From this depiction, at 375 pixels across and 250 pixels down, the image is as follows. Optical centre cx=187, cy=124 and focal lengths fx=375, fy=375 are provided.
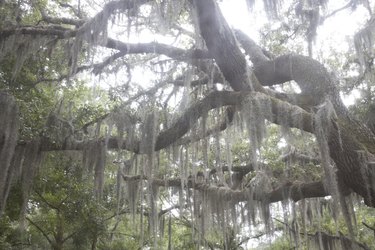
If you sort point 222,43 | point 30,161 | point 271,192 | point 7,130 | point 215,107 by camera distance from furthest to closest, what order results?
point 271,192 < point 30,161 < point 7,130 < point 215,107 < point 222,43

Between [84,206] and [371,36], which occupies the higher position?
[371,36]

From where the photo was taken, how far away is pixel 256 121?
16.7 feet

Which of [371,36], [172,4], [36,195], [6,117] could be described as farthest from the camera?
[36,195]

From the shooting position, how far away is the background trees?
5148 mm

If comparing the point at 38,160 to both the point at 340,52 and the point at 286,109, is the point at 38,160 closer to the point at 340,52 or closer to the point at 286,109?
the point at 286,109

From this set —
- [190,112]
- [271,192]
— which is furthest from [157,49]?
[271,192]

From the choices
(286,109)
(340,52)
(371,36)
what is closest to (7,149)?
(286,109)

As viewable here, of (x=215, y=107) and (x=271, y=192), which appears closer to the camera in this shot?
(x=215, y=107)

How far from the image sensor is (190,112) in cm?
567

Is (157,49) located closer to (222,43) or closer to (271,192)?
(222,43)

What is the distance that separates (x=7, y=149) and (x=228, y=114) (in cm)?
360

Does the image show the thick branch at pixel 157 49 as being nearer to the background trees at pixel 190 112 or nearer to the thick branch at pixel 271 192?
the background trees at pixel 190 112

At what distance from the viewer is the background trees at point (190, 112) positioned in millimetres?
5148

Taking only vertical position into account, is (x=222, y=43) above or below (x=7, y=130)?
above
